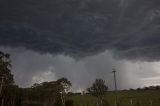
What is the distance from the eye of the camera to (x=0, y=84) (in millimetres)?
80562

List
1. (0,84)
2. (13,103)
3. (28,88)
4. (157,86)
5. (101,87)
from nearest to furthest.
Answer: (0,84)
(13,103)
(28,88)
(101,87)
(157,86)

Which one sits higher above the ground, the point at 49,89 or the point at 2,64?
the point at 2,64

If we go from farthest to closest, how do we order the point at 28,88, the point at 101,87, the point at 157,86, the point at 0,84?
the point at 157,86
the point at 101,87
the point at 28,88
the point at 0,84

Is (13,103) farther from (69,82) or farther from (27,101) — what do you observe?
(69,82)

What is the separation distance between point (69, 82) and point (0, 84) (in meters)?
21.2

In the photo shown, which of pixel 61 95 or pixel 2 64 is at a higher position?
pixel 2 64

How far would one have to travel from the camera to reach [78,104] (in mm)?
110625

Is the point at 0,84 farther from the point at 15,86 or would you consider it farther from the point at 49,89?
the point at 49,89

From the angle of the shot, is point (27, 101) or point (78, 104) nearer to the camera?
point (27, 101)

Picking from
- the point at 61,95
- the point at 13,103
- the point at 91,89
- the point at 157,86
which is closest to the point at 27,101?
the point at 13,103

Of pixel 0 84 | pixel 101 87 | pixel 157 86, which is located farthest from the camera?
pixel 157 86

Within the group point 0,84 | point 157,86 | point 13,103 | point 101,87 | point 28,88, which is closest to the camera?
point 0,84

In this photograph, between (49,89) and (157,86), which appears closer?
(49,89)

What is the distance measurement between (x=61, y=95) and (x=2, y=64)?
19.5m
